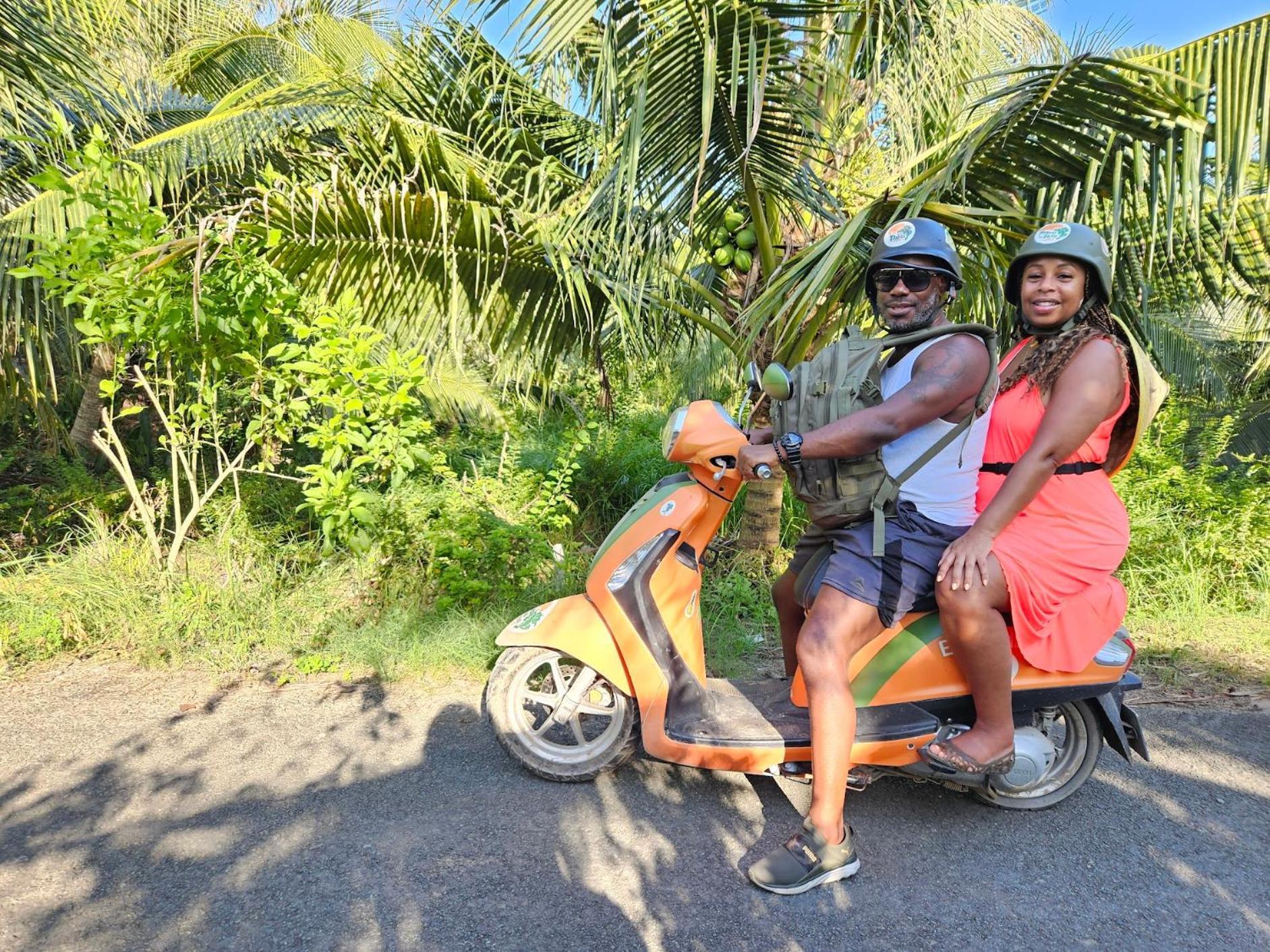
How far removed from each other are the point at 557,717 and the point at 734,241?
2758 millimetres

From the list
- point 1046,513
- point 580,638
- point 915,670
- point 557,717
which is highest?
point 1046,513

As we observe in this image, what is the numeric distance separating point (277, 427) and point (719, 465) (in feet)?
8.44

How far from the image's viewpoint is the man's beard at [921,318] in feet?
8.61

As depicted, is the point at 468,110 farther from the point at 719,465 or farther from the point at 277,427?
the point at 719,465

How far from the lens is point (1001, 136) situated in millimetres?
3777

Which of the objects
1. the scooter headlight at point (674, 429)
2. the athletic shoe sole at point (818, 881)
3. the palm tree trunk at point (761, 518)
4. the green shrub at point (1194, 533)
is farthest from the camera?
the palm tree trunk at point (761, 518)

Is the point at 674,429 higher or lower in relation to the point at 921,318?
lower

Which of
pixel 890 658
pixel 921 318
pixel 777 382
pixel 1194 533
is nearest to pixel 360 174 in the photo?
pixel 777 382

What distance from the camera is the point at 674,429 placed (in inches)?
112

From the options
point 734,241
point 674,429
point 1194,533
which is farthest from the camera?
point 1194,533

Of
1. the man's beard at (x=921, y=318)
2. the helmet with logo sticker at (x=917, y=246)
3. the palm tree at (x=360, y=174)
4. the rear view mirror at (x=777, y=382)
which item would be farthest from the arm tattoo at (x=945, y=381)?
the palm tree at (x=360, y=174)

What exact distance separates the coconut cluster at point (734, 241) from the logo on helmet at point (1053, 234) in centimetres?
205

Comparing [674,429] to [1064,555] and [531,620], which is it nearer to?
[531,620]

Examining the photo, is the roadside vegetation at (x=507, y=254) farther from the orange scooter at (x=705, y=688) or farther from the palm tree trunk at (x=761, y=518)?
the orange scooter at (x=705, y=688)
